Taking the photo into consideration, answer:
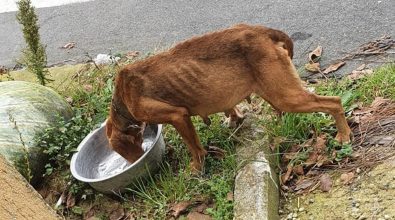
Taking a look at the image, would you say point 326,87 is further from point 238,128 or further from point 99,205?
point 99,205

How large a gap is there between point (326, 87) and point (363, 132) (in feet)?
2.56

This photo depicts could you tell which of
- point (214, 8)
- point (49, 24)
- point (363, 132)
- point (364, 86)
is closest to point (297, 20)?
point (214, 8)

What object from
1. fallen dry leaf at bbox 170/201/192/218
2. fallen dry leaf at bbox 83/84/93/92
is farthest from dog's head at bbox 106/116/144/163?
fallen dry leaf at bbox 83/84/93/92

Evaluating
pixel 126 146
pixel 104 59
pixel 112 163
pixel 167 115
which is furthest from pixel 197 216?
pixel 104 59

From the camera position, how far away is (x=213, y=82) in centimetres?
451

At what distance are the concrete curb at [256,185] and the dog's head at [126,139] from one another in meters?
0.84

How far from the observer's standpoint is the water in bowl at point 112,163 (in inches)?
210

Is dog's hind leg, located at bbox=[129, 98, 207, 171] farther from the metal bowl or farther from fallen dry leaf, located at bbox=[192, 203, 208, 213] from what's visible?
fallen dry leaf, located at bbox=[192, 203, 208, 213]

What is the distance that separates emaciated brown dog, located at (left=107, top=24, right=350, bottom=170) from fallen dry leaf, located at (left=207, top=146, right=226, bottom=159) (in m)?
0.16

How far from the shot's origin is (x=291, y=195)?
433 cm

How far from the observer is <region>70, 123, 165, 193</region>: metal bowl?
4.77 meters

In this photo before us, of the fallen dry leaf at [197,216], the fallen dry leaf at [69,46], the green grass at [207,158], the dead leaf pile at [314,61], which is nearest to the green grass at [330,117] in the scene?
the green grass at [207,158]

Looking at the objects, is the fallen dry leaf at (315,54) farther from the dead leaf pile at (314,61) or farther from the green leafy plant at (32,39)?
the green leafy plant at (32,39)

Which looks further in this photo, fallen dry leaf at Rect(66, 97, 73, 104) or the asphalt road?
fallen dry leaf at Rect(66, 97, 73, 104)
